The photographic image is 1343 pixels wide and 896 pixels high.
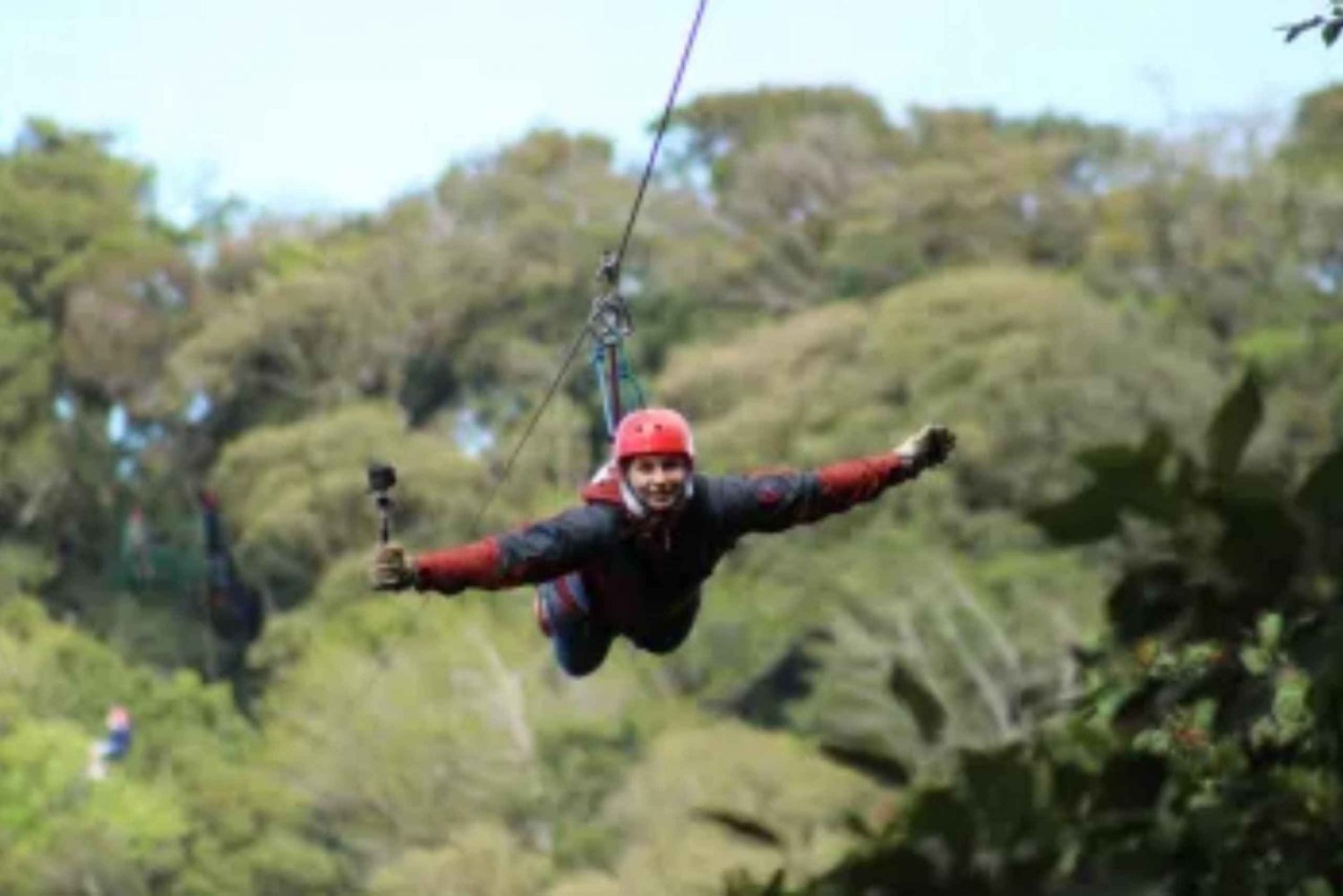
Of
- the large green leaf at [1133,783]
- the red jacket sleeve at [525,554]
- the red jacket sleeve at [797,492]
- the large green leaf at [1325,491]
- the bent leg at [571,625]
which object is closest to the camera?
the large green leaf at [1325,491]

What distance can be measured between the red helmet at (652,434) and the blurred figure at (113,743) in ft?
162

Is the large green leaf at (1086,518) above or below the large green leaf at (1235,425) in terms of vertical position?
below

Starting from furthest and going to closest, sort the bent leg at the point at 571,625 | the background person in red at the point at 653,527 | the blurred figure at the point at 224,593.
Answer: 1. the blurred figure at the point at 224,593
2. the bent leg at the point at 571,625
3. the background person in red at the point at 653,527

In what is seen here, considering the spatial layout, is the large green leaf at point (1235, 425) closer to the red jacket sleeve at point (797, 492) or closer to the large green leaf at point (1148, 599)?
the large green leaf at point (1148, 599)

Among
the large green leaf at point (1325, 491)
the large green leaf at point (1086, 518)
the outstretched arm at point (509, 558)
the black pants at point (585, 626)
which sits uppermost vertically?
the black pants at point (585, 626)

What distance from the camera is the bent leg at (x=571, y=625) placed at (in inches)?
366

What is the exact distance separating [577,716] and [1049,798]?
4240 cm

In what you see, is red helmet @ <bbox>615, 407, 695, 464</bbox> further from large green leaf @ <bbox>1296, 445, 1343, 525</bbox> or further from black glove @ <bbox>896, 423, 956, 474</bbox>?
large green leaf @ <bbox>1296, 445, 1343, 525</bbox>

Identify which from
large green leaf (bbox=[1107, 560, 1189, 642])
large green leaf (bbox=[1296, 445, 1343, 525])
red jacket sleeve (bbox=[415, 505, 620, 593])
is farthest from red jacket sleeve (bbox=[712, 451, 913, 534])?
large green leaf (bbox=[1296, 445, 1343, 525])

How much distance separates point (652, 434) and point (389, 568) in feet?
2.31

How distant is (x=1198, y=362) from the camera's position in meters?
55.4

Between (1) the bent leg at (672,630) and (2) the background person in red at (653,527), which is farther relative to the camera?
(1) the bent leg at (672,630)

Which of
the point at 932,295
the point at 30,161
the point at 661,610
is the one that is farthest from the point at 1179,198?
the point at 661,610

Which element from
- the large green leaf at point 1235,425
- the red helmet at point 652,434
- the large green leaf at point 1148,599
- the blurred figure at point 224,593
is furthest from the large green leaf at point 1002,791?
the blurred figure at point 224,593
